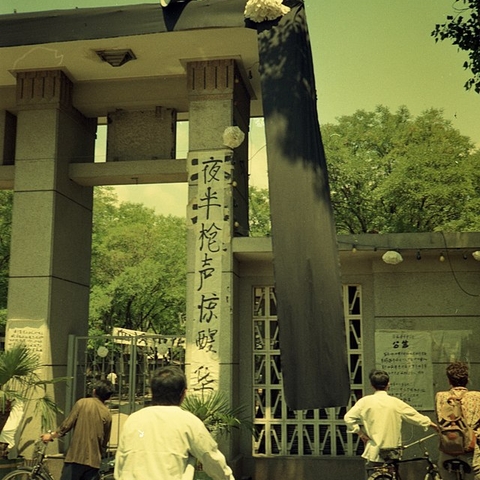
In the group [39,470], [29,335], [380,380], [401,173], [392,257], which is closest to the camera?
[380,380]

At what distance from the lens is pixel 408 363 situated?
31.2 feet

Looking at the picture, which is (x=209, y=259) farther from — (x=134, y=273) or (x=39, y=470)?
(x=134, y=273)

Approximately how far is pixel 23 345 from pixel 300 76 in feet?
17.6

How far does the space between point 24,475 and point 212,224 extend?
3.94m

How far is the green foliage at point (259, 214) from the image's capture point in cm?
2983

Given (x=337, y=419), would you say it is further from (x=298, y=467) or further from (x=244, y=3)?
(x=244, y=3)

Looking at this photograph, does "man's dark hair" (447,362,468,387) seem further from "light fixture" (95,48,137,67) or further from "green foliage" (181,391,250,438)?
"light fixture" (95,48,137,67)

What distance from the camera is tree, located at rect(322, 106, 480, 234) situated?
25.0 meters

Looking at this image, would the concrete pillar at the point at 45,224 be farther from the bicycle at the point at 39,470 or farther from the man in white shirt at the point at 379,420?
the man in white shirt at the point at 379,420

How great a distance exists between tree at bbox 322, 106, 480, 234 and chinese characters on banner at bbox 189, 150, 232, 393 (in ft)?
49.0

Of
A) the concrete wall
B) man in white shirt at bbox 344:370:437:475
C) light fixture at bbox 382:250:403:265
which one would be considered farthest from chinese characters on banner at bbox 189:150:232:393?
man in white shirt at bbox 344:370:437:475

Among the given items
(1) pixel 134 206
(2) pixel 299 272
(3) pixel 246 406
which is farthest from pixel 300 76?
(1) pixel 134 206

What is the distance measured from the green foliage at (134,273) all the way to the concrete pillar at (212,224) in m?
19.5

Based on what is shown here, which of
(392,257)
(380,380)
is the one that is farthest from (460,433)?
(392,257)
